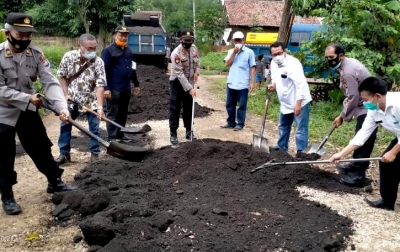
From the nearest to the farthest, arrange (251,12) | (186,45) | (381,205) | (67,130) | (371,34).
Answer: (381,205)
(67,130)
(186,45)
(371,34)
(251,12)

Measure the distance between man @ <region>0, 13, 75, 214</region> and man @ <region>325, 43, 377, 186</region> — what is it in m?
3.04

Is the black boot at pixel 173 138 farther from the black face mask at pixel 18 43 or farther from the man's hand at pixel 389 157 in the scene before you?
the man's hand at pixel 389 157

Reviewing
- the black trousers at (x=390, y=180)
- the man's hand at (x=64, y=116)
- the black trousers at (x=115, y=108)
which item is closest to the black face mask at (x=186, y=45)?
the black trousers at (x=115, y=108)

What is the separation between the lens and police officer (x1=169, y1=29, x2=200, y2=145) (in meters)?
6.41

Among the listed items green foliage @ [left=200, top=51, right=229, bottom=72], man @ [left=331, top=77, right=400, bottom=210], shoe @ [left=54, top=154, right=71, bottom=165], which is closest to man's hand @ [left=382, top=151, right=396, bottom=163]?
man @ [left=331, top=77, right=400, bottom=210]

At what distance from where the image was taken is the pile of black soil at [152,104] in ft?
30.5

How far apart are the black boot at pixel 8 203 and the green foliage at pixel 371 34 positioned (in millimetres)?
6839

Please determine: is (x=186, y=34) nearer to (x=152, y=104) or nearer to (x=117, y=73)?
(x=117, y=73)

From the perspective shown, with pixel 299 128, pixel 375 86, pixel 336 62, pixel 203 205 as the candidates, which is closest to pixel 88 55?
pixel 203 205

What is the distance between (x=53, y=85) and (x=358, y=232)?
3210mm

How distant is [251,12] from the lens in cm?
4003

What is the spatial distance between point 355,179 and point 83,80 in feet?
11.8

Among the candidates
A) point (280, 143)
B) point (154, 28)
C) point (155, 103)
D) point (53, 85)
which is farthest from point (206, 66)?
point (53, 85)

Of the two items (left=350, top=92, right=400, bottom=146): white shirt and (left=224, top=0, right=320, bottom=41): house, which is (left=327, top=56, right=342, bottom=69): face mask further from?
(left=224, top=0, right=320, bottom=41): house
